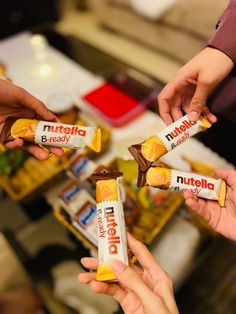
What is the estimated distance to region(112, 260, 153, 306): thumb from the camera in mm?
535

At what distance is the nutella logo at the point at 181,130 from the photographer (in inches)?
25.5

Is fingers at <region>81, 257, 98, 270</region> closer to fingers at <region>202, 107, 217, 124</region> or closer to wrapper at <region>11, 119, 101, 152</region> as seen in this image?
wrapper at <region>11, 119, 101, 152</region>

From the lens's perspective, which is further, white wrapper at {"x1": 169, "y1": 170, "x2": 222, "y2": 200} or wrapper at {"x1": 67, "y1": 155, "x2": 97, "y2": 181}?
wrapper at {"x1": 67, "y1": 155, "x2": 97, "y2": 181}

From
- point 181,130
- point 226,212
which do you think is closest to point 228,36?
point 181,130

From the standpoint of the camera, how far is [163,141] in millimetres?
644

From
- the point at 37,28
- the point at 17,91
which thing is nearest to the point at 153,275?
the point at 17,91

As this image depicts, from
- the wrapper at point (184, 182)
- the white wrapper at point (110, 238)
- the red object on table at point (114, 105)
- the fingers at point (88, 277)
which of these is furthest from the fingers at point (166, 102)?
the red object on table at point (114, 105)

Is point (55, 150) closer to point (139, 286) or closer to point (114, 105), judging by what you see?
point (139, 286)

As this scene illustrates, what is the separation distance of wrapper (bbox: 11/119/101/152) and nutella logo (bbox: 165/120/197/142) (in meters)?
0.15

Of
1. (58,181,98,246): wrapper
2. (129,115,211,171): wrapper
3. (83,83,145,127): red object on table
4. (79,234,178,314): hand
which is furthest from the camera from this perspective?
(83,83,145,127): red object on table

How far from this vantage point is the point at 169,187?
0.66m

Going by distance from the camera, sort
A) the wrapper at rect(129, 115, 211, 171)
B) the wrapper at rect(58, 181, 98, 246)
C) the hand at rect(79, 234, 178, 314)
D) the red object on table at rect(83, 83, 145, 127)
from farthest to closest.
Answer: the red object on table at rect(83, 83, 145, 127), the wrapper at rect(58, 181, 98, 246), the wrapper at rect(129, 115, 211, 171), the hand at rect(79, 234, 178, 314)

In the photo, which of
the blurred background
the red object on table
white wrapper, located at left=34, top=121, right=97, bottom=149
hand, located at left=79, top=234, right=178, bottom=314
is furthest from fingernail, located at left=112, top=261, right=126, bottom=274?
the red object on table

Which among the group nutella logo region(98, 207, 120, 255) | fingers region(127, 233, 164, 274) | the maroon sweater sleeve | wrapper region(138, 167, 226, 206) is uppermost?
the maroon sweater sleeve
